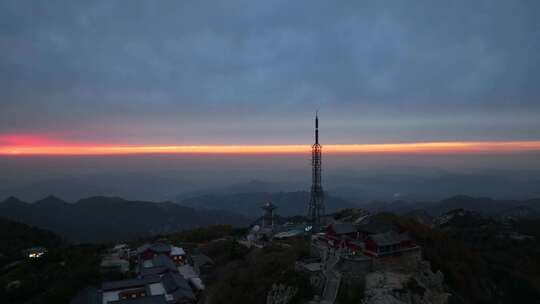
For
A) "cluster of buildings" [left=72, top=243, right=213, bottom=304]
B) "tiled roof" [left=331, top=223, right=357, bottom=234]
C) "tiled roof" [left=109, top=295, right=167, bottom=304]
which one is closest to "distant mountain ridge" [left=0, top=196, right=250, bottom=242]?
"cluster of buildings" [left=72, top=243, right=213, bottom=304]

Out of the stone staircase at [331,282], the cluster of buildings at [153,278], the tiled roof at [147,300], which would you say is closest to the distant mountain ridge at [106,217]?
the cluster of buildings at [153,278]

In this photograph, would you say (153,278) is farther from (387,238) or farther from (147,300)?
(387,238)

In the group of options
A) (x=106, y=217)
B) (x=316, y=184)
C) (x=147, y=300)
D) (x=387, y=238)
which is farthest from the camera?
(x=106, y=217)

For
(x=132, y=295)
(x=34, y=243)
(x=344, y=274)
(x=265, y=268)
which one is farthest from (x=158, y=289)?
(x=34, y=243)

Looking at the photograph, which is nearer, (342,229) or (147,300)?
(342,229)

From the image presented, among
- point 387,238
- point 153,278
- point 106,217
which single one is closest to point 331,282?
point 387,238

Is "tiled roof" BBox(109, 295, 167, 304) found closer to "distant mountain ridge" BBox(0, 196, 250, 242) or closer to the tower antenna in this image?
the tower antenna
